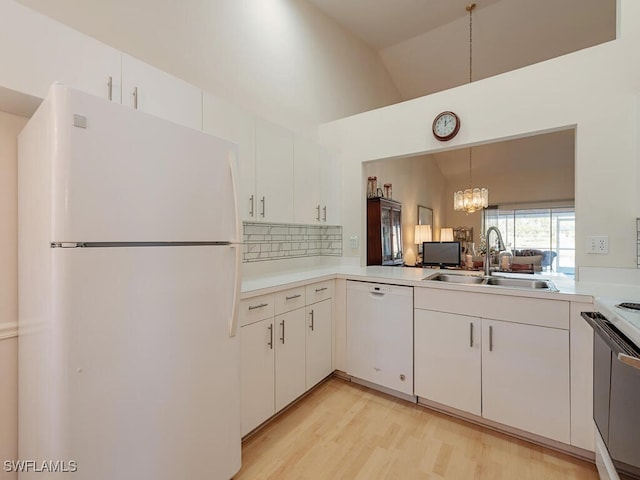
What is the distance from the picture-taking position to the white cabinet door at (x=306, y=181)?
102 inches

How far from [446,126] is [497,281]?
1.30 metres

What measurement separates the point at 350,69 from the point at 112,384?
417 cm

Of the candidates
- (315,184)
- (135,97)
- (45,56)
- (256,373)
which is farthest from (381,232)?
(45,56)

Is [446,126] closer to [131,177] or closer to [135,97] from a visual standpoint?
[135,97]

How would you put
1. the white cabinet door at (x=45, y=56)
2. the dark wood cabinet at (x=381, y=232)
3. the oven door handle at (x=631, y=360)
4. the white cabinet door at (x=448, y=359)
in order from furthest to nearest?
the dark wood cabinet at (x=381, y=232) → the white cabinet door at (x=448, y=359) → the white cabinet door at (x=45, y=56) → the oven door handle at (x=631, y=360)

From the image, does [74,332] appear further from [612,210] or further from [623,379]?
[612,210]

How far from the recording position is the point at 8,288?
141cm

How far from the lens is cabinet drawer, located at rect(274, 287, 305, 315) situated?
196 cm

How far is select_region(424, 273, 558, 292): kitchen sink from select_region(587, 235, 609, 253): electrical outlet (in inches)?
12.4

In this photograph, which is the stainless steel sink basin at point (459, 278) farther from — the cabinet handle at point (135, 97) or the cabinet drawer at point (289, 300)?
the cabinet handle at point (135, 97)

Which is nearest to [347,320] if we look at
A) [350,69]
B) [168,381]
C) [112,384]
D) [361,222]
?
[361,222]

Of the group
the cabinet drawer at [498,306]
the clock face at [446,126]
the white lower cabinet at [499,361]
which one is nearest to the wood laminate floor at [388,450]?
the white lower cabinet at [499,361]

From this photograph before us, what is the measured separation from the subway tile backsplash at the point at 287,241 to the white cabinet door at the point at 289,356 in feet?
2.35

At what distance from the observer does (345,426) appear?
6.39 ft
